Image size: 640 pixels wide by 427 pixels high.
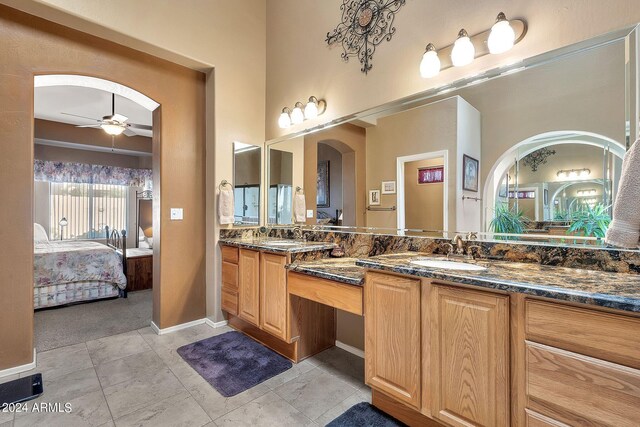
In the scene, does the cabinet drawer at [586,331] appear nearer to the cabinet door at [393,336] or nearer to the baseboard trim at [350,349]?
the cabinet door at [393,336]

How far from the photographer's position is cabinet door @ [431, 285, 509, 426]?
1169mm

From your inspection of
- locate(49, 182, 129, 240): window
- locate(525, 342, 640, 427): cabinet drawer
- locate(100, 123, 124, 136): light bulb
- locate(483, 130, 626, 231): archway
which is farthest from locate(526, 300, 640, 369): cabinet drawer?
locate(49, 182, 129, 240): window

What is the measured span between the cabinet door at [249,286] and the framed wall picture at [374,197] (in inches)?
40.3

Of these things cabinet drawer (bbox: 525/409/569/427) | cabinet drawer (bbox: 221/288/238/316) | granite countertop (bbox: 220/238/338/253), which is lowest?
cabinet drawer (bbox: 221/288/238/316)

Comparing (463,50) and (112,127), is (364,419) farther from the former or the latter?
(112,127)

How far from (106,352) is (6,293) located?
31.7 inches

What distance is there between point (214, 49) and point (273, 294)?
8.01 ft

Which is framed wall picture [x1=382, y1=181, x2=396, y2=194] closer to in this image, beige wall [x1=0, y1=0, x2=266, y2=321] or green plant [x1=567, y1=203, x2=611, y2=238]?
green plant [x1=567, y1=203, x2=611, y2=238]

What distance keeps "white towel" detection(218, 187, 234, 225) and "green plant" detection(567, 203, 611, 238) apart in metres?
2.63

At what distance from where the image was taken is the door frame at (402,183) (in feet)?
6.29

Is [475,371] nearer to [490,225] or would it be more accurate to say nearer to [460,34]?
[490,225]

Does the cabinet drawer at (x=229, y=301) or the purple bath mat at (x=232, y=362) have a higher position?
the cabinet drawer at (x=229, y=301)

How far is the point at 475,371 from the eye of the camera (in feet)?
4.05

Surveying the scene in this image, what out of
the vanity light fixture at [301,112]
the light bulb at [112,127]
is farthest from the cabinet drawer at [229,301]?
the light bulb at [112,127]
